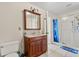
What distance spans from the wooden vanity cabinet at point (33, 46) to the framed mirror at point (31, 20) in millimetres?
458

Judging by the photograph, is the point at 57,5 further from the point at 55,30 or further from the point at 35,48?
the point at 55,30

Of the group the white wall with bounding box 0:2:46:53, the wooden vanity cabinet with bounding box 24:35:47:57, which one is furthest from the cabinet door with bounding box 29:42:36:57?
the white wall with bounding box 0:2:46:53

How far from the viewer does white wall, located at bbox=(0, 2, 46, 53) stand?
7.44 feet

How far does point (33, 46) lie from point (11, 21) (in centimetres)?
108

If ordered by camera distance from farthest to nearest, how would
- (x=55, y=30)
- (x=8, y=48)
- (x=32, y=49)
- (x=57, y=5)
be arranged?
(x=55, y=30), (x=57, y=5), (x=32, y=49), (x=8, y=48)

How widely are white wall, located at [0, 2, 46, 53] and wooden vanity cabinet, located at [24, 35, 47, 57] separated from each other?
33 centimetres

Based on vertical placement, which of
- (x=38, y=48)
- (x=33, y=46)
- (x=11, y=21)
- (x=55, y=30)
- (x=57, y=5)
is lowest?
(x=38, y=48)

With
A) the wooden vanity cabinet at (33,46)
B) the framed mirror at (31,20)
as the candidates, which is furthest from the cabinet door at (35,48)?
the framed mirror at (31,20)

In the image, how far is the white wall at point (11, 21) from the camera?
227 cm

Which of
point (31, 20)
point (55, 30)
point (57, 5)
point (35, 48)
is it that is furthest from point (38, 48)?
point (55, 30)

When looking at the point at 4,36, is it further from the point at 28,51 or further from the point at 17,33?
the point at 28,51

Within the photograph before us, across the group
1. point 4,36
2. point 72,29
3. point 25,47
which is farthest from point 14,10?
point 72,29

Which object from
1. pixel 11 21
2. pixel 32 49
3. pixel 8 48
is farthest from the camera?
pixel 32 49

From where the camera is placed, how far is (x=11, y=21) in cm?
247
